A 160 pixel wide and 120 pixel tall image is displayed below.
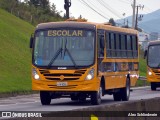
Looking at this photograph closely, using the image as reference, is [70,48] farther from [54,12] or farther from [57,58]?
[54,12]

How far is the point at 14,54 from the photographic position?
179 feet

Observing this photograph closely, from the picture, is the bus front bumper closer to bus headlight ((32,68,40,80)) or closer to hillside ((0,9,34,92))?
bus headlight ((32,68,40,80))

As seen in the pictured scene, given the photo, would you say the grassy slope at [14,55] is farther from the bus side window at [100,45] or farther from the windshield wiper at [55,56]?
the windshield wiper at [55,56]

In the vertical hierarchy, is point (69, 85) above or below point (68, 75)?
below

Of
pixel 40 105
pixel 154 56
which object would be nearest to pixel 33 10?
pixel 154 56

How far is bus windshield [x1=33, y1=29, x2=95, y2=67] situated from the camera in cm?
2634

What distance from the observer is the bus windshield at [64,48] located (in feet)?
86.4

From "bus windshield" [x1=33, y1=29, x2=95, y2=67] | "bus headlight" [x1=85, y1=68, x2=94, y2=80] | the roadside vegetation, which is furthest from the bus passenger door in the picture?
the roadside vegetation

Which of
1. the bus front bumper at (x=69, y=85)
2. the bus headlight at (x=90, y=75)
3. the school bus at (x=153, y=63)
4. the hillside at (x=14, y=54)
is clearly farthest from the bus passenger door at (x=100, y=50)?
the school bus at (x=153, y=63)

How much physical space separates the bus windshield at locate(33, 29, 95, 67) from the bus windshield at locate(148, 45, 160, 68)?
21.7 metres

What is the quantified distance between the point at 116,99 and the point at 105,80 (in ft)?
13.1

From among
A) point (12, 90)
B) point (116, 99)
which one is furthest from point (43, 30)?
point (12, 90)

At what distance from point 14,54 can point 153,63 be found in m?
11.6

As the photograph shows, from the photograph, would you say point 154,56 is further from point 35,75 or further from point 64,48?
point 35,75
